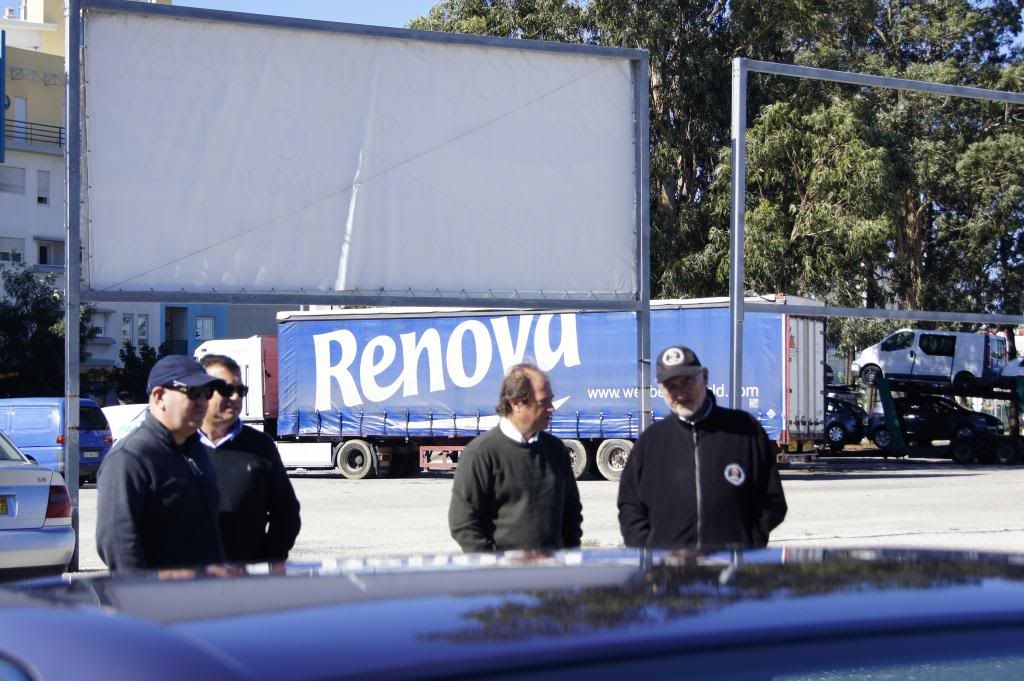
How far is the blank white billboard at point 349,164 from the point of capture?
8.79 m

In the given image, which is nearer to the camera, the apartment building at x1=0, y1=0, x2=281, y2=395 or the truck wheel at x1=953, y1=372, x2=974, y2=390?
the truck wheel at x1=953, y1=372, x2=974, y2=390

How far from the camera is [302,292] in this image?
357 inches

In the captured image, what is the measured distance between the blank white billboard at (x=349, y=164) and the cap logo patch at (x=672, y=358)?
13.3ft

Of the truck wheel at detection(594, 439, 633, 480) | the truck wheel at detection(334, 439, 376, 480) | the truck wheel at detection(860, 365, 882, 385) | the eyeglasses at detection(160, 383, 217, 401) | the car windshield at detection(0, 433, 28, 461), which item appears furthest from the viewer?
the truck wheel at detection(860, 365, 882, 385)

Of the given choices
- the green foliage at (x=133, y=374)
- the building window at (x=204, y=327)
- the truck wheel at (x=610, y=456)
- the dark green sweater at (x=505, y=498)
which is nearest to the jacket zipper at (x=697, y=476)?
the dark green sweater at (x=505, y=498)

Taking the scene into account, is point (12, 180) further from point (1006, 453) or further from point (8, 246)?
point (1006, 453)

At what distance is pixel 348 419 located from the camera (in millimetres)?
28031

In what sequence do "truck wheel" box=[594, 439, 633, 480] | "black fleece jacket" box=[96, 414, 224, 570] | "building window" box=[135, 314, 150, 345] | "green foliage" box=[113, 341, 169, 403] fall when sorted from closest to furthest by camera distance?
1. "black fleece jacket" box=[96, 414, 224, 570]
2. "truck wheel" box=[594, 439, 633, 480]
3. "green foliage" box=[113, 341, 169, 403]
4. "building window" box=[135, 314, 150, 345]

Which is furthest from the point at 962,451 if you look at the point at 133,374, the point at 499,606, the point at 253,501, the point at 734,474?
the point at 499,606

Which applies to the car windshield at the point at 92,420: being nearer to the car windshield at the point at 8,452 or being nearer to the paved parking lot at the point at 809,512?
→ the paved parking lot at the point at 809,512

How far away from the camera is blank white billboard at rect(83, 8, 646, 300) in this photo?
8789 millimetres

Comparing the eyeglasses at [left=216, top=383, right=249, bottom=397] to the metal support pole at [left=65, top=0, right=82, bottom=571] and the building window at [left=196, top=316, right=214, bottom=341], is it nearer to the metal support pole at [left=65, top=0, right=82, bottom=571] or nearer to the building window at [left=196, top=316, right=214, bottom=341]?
the metal support pole at [left=65, top=0, right=82, bottom=571]

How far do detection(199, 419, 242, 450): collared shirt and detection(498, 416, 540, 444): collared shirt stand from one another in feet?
3.46

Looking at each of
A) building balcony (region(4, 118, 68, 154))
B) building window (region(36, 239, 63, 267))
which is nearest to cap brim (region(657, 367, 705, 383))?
building balcony (region(4, 118, 68, 154))
